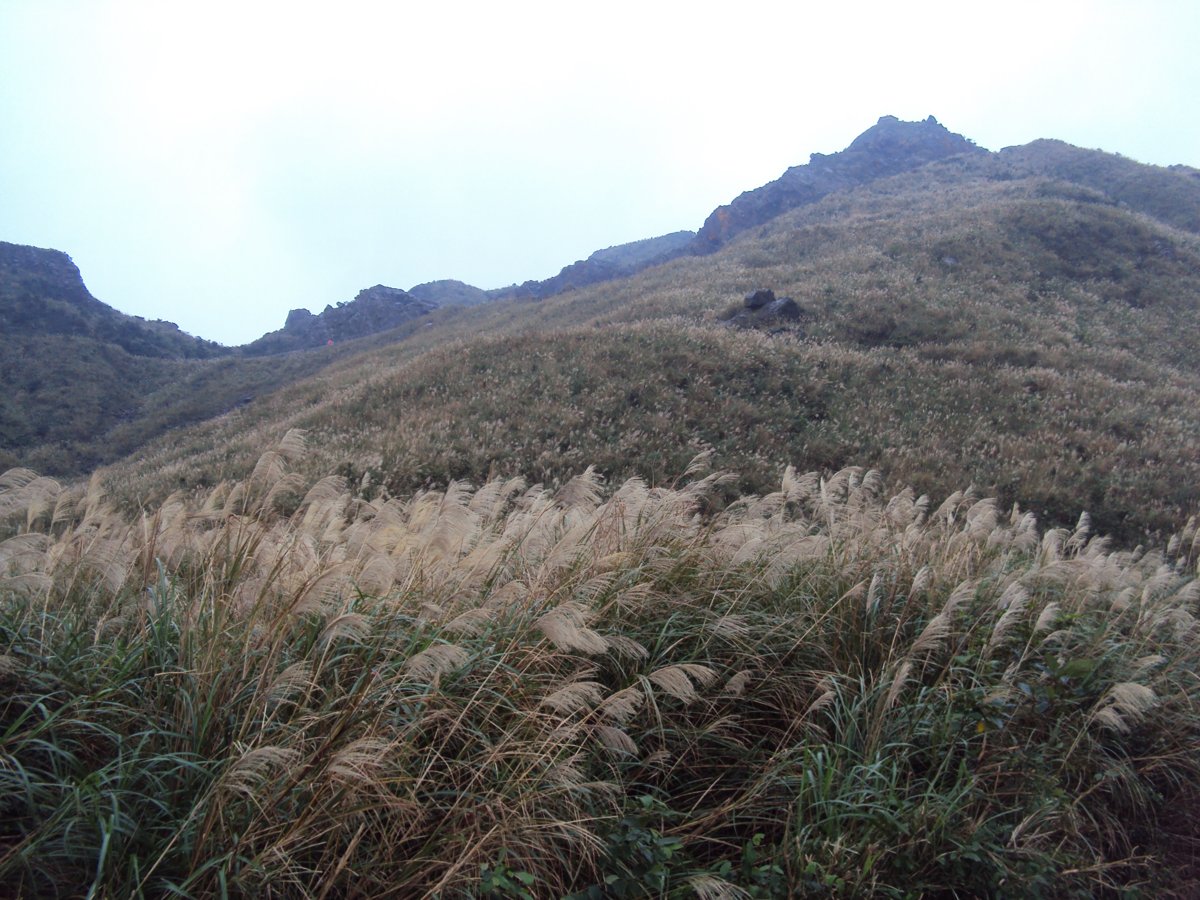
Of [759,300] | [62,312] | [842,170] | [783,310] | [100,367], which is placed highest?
[842,170]

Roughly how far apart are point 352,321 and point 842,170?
5498cm

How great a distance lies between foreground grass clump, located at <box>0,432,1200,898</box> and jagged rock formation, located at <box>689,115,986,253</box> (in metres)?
61.3

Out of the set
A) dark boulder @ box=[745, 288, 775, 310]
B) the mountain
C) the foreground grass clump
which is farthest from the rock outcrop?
the foreground grass clump

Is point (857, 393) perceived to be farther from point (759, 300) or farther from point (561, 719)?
point (561, 719)

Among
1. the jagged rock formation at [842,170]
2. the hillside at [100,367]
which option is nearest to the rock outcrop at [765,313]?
the hillside at [100,367]

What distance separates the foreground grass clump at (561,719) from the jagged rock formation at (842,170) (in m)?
61.3

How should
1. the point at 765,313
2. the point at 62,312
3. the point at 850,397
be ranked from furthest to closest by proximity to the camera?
the point at 62,312 < the point at 765,313 < the point at 850,397

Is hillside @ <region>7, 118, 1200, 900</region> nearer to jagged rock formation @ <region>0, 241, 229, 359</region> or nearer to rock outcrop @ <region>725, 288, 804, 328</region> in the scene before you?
rock outcrop @ <region>725, 288, 804, 328</region>

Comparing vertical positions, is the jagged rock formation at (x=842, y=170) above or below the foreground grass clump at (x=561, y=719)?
above

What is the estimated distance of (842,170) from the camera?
248ft

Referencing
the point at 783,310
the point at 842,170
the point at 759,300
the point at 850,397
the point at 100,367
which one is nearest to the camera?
the point at 850,397

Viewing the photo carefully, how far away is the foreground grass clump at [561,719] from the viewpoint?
2277mm

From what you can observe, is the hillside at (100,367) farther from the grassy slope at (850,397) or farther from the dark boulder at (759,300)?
the dark boulder at (759,300)

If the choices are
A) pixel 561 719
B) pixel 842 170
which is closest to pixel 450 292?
pixel 842 170
